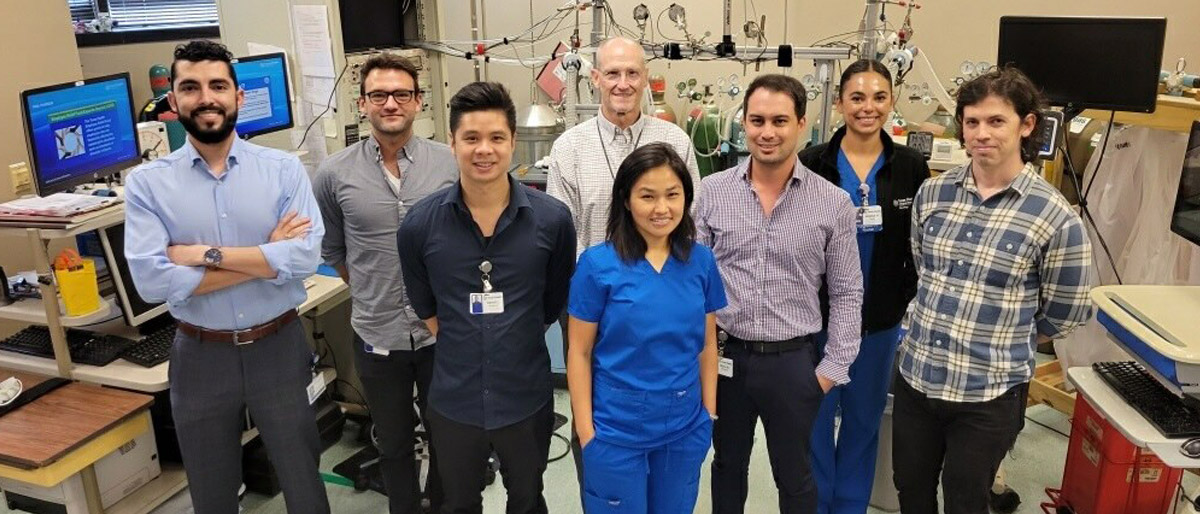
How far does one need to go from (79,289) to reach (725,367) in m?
1.95

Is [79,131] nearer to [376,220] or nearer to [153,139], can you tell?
[153,139]

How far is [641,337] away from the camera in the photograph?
185 cm

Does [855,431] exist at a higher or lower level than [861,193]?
lower

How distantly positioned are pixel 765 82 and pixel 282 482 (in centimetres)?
170

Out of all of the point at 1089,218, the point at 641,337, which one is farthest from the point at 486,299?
the point at 1089,218

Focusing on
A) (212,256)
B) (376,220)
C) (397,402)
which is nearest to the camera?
(212,256)

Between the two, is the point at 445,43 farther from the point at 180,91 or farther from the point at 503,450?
the point at 503,450

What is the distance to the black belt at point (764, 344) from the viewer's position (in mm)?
2109

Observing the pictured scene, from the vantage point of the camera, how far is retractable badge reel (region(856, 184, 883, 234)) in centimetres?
230

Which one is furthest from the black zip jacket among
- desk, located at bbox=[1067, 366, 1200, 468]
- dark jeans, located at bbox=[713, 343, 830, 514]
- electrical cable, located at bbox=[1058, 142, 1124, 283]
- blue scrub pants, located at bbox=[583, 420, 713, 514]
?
electrical cable, located at bbox=[1058, 142, 1124, 283]

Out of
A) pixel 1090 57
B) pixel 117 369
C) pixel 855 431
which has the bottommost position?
pixel 855 431

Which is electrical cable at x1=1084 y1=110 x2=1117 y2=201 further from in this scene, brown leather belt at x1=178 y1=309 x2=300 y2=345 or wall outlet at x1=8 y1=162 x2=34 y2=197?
wall outlet at x1=8 y1=162 x2=34 y2=197

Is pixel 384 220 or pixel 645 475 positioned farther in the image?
pixel 384 220

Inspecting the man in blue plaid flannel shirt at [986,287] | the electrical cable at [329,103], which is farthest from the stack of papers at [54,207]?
the man in blue plaid flannel shirt at [986,287]
